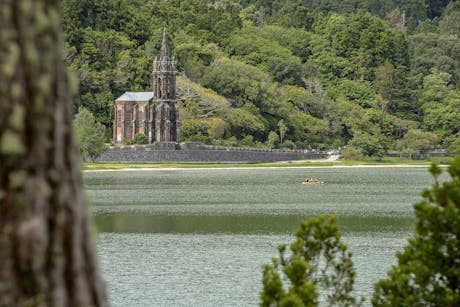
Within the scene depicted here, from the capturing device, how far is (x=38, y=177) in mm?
4117

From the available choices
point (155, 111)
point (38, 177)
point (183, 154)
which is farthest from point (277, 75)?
point (38, 177)

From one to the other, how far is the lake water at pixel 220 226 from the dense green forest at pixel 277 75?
65.1 ft

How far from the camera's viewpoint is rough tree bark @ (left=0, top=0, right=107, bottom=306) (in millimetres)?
4051

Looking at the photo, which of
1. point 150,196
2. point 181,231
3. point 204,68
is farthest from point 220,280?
point 204,68

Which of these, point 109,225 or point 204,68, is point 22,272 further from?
point 204,68

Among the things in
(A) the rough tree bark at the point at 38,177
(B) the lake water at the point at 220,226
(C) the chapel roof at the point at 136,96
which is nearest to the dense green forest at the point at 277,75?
(C) the chapel roof at the point at 136,96

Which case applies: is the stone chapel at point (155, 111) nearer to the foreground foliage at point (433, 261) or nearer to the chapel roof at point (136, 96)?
the chapel roof at point (136, 96)

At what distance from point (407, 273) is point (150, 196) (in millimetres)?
53429

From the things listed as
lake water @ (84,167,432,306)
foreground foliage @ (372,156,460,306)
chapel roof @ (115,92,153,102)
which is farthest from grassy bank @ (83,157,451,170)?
foreground foliage @ (372,156,460,306)

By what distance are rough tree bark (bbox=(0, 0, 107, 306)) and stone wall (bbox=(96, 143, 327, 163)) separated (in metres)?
95.1

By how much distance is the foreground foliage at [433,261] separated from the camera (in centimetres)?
1336

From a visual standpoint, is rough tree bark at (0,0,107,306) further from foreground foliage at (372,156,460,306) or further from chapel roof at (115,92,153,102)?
chapel roof at (115,92,153,102)

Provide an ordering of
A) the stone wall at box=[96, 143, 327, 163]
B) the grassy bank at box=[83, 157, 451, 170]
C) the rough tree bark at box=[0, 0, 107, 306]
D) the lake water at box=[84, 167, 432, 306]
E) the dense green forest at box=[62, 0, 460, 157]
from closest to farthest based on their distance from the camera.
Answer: the rough tree bark at box=[0, 0, 107, 306] → the lake water at box=[84, 167, 432, 306] → the grassy bank at box=[83, 157, 451, 170] → the stone wall at box=[96, 143, 327, 163] → the dense green forest at box=[62, 0, 460, 157]

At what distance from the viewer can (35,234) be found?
4.04m
